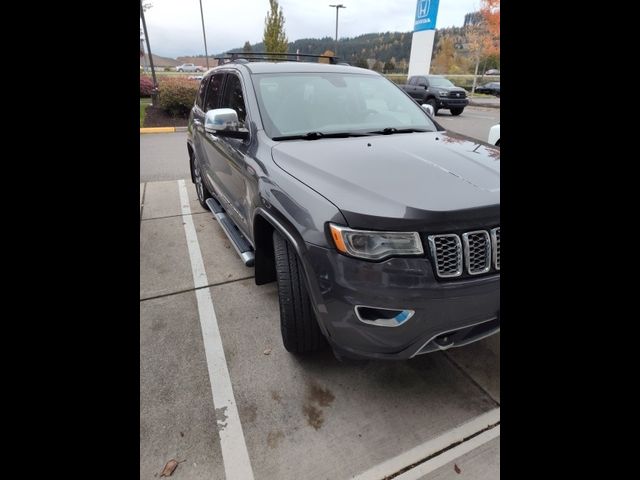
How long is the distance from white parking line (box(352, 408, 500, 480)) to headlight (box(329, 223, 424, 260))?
993mm

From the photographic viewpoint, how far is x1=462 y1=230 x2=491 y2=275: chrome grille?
1721 mm

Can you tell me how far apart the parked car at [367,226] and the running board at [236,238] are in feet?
0.14

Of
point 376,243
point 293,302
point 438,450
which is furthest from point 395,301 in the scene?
point 438,450

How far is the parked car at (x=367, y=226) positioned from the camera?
66.1 inches

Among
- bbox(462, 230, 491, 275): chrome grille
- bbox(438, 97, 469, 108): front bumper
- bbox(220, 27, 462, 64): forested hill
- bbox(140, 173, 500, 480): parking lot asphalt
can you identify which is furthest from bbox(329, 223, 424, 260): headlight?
bbox(220, 27, 462, 64): forested hill

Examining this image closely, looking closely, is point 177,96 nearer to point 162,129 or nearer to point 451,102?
point 162,129

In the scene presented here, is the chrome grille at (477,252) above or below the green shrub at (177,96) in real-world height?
above

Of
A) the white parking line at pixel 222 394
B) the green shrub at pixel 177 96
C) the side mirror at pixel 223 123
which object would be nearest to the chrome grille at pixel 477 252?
the white parking line at pixel 222 394

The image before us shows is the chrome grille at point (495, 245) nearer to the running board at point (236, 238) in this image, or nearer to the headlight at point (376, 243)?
the headlight at point (376, 243)

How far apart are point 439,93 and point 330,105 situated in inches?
610

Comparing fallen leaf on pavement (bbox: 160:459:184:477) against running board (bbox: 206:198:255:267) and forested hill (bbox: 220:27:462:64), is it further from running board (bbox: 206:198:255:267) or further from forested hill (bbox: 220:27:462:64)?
forested hill (bbox: 220:27:462:64)

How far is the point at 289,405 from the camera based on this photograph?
212 cm
